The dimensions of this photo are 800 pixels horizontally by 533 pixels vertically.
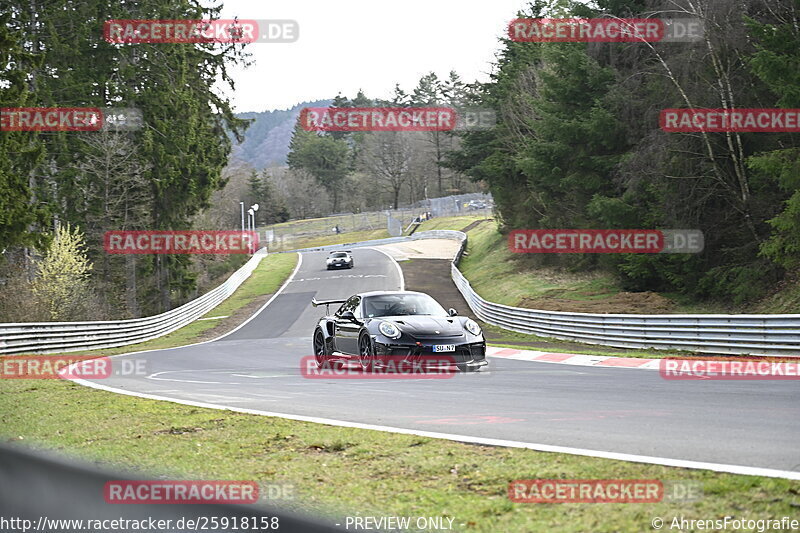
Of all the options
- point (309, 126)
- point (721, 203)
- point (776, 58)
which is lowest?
point (721, 203)

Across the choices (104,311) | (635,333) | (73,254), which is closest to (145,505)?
(635,333)

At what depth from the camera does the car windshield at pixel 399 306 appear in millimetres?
14602

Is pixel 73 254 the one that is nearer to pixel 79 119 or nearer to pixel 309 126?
pixel 79 119

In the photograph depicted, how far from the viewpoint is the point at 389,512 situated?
14.6ft

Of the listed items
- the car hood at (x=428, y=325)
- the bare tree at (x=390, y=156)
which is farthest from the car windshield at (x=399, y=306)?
the bare tree at (x=390, y=156)

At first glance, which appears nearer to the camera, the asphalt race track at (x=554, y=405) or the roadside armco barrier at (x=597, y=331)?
the asphalt race track at (x=554, y=405)

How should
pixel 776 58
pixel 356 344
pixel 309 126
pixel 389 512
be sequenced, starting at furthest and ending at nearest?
pixel 309 126 → pixel 776 58 → pixel 356 344 → pixel 389 512

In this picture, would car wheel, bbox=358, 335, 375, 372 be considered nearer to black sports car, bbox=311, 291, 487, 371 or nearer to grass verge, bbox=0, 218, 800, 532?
black sports car, bbox=311, 291, 487, 371

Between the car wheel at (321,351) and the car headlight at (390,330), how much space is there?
2.71 meters

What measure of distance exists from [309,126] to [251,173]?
25.1m

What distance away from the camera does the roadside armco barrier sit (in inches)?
653

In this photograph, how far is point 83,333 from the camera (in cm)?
2711

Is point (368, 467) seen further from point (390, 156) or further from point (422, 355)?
point (390, 156)

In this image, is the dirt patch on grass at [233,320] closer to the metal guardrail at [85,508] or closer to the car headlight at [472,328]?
the car headlight at [472,328]
